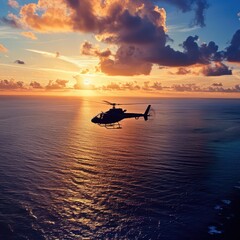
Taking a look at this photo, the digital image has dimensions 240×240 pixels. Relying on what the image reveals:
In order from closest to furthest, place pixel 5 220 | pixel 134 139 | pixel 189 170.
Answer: pixel 5 220, pixel 189 170, pixel 134 139

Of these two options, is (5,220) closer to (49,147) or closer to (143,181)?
(143,181)

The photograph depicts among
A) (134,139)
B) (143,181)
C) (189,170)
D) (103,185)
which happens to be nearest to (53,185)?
(103,185)

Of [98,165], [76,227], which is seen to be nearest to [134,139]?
[98,165]

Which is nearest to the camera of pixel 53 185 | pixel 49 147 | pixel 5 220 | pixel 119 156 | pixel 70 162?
pixel 5 220

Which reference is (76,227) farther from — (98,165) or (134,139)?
(134,139)

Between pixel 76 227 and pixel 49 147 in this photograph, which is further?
pixel 49 147

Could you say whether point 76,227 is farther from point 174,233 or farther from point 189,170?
point 189,170

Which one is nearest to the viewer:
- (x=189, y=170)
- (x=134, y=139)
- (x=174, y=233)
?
(x=174, y=233)

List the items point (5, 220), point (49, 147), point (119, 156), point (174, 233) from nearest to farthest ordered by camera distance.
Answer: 1. point (174, 233)
2. point (5, 220)
3. point (119, 156)
4. point (49, 147)
